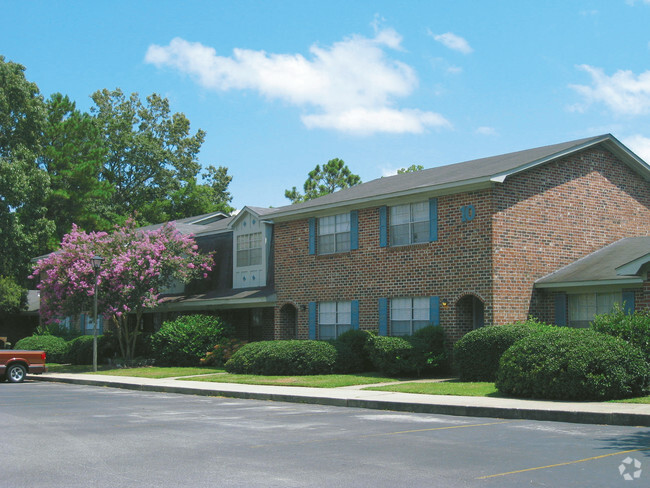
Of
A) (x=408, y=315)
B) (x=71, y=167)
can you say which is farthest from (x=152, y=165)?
(x=408, y=315)

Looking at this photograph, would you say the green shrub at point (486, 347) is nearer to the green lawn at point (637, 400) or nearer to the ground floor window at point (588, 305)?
the ground floor window at point (588, 305)

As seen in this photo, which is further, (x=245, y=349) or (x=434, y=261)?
(x=245, y=349)

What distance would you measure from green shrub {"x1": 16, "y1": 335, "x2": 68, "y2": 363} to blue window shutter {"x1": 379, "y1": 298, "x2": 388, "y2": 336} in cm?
1819

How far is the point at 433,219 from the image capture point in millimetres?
22344

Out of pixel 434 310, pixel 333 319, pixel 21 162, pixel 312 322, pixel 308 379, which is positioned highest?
pixel 21 162

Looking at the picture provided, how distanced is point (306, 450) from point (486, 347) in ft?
33.8

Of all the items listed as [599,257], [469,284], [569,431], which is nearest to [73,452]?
[569,431]

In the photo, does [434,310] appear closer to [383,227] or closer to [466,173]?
[383,227]

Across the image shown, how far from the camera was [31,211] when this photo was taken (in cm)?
4419

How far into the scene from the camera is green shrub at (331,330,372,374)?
2306 cm

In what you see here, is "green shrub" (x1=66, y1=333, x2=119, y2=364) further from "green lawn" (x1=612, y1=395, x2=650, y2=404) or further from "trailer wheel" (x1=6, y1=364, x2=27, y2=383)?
"green lawn" (x1=612, y1=395, x2=650, y2=404)

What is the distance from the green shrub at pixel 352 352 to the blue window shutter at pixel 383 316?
1.60 ft

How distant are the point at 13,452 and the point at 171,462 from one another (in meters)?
2.35

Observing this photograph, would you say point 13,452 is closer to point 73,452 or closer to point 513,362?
point 73,452
